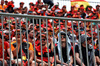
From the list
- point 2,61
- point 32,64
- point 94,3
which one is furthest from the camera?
point 94,3

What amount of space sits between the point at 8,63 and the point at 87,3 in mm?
13140

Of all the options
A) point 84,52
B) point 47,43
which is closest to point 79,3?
point 84,52

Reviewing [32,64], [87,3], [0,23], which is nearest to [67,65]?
[32,64]

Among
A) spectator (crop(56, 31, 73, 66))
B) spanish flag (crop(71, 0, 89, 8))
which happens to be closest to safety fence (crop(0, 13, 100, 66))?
spectator (crop(56, 31, 73, 66))

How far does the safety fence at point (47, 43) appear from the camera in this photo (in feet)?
16.5

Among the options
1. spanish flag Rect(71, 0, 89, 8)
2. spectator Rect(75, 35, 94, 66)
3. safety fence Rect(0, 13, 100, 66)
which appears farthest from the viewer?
spanish flag Rect(71, 0, 89, 8)

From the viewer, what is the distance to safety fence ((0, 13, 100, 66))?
5031 millimetres

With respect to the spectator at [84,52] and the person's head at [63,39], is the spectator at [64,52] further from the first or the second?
the spectator at [84,52]

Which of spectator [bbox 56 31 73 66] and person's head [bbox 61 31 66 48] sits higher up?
person's head [bbox 61 31 66 48]

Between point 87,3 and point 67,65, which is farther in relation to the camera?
point 87,3

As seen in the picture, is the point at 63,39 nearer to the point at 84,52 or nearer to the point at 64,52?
the point at 64,52

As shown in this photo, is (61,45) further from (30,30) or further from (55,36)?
(30,30)

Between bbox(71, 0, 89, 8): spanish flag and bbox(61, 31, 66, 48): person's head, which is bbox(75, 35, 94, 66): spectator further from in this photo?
bbox(71, 0, 89, 8): spanish flag

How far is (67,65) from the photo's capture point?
5.38 m
